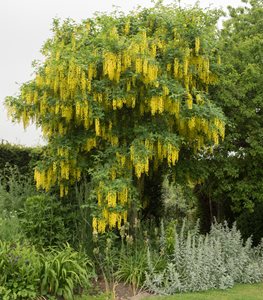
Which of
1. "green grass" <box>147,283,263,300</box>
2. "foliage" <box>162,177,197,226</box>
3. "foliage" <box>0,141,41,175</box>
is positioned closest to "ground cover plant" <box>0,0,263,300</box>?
"green grass" <box>147,283,263,300</box>

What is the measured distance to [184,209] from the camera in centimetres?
1520

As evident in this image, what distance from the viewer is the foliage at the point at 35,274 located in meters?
6.82

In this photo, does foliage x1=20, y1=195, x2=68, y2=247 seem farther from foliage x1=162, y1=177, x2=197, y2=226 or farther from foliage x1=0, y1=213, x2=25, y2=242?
foliage x1=162, y1=177, x2=197, y2=226

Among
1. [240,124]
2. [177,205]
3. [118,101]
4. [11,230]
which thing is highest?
[118,101]

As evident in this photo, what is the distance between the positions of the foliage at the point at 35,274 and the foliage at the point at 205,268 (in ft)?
4.39

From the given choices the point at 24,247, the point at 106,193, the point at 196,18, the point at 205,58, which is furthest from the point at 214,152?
the point at 24,247

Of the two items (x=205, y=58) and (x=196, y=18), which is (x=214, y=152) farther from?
(x=196, y=18)

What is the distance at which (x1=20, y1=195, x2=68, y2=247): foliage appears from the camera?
8.39 m

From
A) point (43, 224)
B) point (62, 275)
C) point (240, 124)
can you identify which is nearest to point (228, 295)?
point (62, 275)

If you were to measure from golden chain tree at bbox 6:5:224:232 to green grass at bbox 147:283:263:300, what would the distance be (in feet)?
5.23

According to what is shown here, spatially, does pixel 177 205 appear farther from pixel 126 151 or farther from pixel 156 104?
pixel 156 104

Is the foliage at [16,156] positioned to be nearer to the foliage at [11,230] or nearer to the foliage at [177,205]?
the foliage at [177,205]

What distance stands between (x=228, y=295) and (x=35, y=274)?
3197 millimetres

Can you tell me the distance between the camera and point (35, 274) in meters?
6.93
